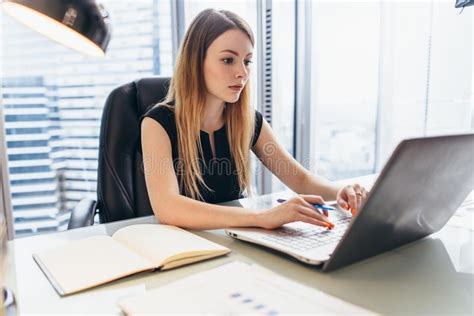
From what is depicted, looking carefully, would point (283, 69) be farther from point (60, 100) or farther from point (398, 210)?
point (398, 210)

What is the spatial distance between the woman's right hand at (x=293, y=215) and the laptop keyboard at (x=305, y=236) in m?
0.02

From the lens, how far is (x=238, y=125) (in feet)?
4.58

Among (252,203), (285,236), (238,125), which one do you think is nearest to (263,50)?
(238,125)

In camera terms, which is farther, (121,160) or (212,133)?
(212,133)

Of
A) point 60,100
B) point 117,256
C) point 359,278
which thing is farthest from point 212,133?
point 60,100

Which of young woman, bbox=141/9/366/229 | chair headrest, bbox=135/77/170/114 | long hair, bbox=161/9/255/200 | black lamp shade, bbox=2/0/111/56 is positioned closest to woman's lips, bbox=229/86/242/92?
young woman, bbox=141/9/366/229

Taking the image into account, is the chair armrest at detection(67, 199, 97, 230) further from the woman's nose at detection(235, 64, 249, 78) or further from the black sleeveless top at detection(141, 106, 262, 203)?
the woman's nose at detection(235, 64, 249, 78)

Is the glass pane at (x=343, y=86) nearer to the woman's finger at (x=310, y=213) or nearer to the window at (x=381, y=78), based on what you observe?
the window at (x=381, y=78)

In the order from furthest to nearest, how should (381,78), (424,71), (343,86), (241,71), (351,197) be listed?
(343,86) → (381,78) → (424,71) → (241,71) → (351,197)

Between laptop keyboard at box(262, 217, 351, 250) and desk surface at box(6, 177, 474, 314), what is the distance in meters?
0.03

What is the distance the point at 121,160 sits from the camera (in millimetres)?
1246

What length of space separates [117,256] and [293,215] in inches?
13.5

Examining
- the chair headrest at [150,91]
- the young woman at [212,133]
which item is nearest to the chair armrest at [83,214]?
the young woman at [212,133]

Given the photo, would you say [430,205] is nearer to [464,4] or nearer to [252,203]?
[252,203]
